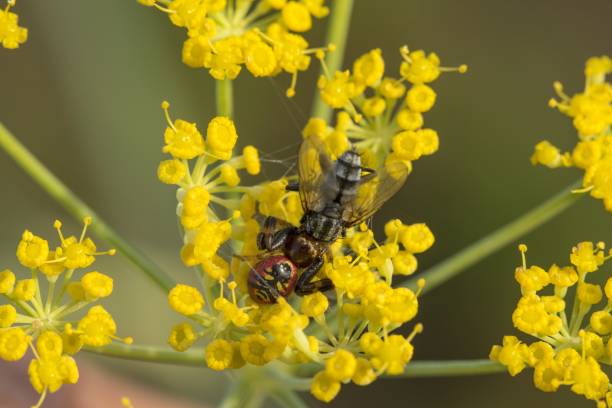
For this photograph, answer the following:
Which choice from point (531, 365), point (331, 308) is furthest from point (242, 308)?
point (531, 365)

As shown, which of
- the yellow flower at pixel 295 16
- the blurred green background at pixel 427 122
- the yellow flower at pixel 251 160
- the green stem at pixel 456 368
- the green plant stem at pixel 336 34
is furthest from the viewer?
the blurred green background at pixel 427 122

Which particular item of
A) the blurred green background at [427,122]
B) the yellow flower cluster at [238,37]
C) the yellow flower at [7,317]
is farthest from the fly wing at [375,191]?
the blurred green background at [427,122]

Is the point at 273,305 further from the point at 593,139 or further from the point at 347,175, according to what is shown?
the point at 593,139

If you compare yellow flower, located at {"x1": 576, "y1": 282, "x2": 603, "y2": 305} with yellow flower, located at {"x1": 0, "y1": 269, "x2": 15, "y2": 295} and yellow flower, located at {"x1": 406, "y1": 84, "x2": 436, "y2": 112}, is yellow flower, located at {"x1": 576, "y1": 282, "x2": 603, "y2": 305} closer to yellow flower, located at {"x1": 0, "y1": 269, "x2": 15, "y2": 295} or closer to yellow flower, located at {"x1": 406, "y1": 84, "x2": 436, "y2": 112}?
yellow flower, located at {"x1": 406, "y1": 84, "x2": 436, "y2": 112}

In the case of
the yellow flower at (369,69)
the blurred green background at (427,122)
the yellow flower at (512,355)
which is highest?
the blurred green background at (427,122)

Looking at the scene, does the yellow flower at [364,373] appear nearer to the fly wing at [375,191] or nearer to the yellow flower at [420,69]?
the fly wing at [375,191]

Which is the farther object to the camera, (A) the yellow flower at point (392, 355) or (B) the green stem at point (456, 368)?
(B) the green stem at point (456, 368)

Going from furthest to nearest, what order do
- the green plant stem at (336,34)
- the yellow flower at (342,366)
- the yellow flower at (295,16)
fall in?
the green plant stem at (336,34) < the yellow flower at (295,16) < the yellow flower at (342,366)
